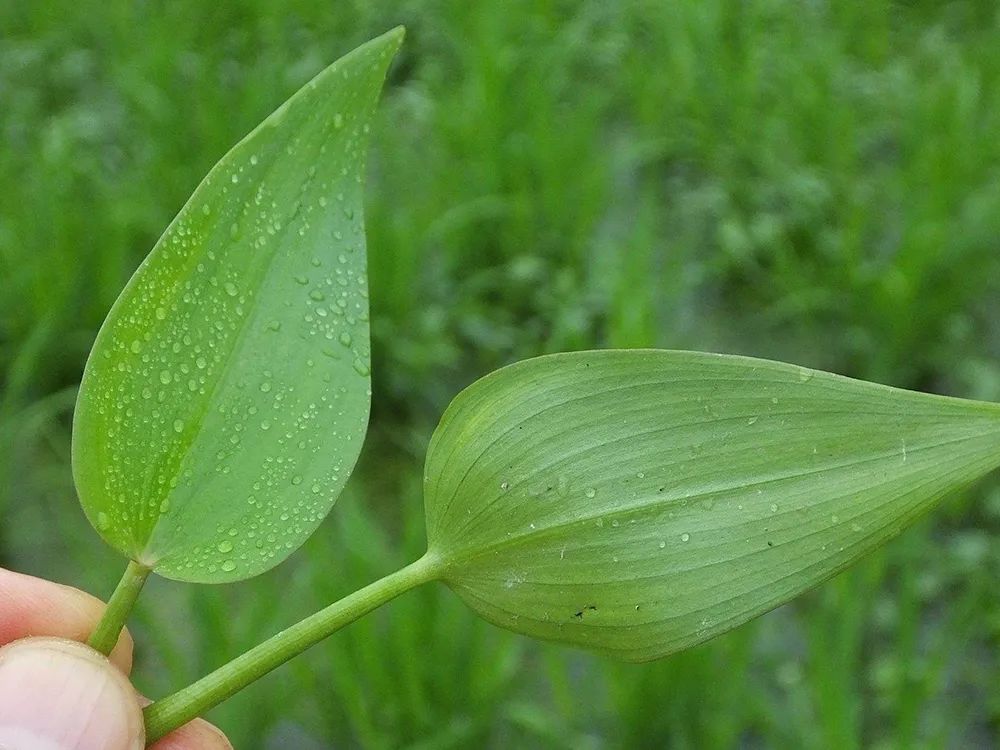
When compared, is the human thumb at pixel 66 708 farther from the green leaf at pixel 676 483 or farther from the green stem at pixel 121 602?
the green leaf at pixel 676 483

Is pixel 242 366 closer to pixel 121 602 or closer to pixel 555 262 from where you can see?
pixel 121 602

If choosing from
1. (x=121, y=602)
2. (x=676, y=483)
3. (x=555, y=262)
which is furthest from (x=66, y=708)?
(x=555, y=262)

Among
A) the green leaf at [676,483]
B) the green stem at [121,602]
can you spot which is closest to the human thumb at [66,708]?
the green stem at [121,602]

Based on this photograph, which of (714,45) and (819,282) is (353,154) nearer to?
(819,282)

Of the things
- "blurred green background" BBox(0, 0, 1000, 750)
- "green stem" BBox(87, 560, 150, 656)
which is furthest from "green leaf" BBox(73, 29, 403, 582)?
"blurred green background" BBox(0, 0, 1000, 750)

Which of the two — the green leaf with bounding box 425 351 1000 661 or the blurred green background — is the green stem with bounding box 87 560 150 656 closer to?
the green leaf with bounding box 425 351 1000 661
